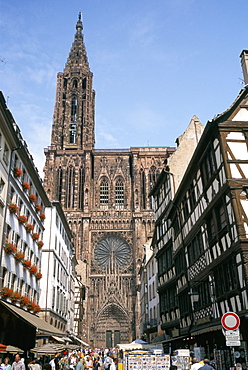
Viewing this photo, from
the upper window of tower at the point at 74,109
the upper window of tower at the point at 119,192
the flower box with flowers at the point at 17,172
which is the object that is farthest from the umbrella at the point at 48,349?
the upper window of tower at the point at 74,109

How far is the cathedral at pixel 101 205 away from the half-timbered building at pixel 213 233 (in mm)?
34928

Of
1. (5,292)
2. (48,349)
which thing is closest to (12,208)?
(5,292)

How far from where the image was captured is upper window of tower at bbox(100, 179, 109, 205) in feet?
213

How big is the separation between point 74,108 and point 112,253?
28.4 metres

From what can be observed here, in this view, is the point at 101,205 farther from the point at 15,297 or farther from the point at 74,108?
the point at 15,297

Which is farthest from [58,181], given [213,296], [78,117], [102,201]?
[213,296]

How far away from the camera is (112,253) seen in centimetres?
6112

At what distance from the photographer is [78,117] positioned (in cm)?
7094

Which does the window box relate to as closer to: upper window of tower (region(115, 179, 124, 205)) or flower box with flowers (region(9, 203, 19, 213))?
flower box with flowers (region(9, 203, 19, 213))

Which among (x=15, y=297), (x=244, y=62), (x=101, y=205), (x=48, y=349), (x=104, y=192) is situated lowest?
(x=48, y=349)

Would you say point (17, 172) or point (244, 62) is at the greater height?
point (244, 62)

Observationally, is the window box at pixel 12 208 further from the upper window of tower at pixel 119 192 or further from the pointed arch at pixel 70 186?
the upper window of tower at pixel 119 192

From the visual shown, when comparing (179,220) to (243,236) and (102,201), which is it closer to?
(243,236)

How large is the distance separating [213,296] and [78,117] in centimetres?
5847
